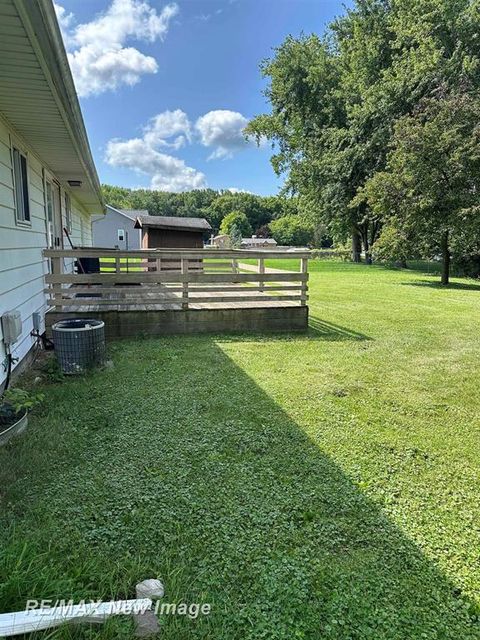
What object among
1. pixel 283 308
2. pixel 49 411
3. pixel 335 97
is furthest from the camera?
pixel 335 97

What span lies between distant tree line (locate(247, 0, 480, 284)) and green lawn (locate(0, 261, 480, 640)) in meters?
11.1

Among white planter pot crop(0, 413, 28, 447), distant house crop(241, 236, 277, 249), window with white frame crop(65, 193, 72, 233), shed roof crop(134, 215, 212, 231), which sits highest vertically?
distant house crop(241, 236, 277, 249)

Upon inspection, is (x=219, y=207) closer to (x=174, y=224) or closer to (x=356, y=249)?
(x=356, y=249)

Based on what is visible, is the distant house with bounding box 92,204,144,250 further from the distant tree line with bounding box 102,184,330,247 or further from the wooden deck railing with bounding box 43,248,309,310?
the distant tree line with bounding box 102,184,330,247

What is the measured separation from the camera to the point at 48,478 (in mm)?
2463

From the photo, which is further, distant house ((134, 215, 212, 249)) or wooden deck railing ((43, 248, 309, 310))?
distant house ((134, 215, 212, 249))

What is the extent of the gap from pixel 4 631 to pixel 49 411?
2202 millimetres

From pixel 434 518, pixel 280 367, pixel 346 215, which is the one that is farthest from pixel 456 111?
pixel 434 518

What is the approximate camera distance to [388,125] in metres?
18.8

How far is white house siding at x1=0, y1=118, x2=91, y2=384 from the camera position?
394cm

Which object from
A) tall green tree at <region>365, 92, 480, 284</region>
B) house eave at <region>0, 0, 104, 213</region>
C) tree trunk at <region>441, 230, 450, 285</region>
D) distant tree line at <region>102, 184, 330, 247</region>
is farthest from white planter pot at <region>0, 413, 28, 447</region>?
distant tree line at <region>102, 184, 330, 247</region>

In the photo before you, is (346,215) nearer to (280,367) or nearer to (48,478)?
(280,367)

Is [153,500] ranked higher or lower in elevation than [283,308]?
lower

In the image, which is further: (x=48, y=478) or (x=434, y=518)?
(x=48, y=478)
